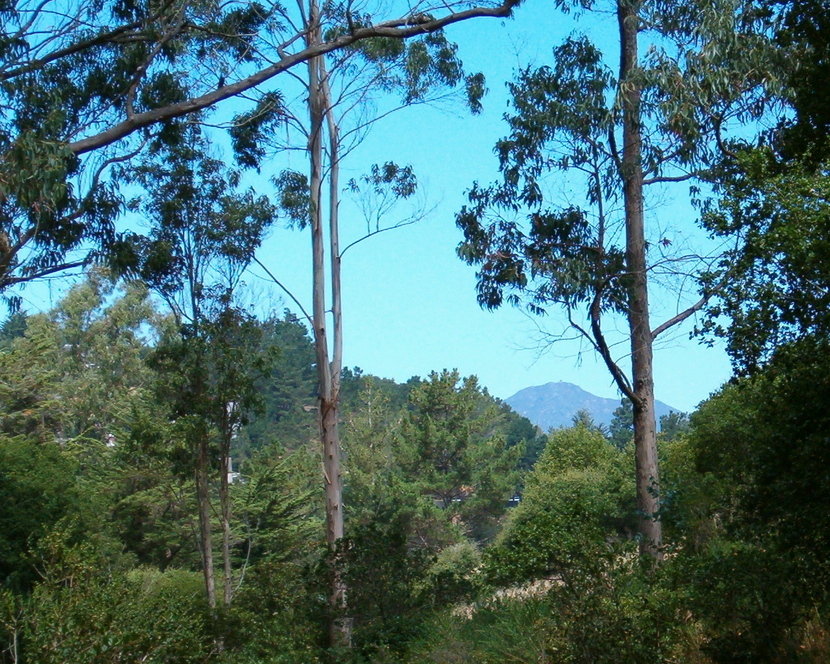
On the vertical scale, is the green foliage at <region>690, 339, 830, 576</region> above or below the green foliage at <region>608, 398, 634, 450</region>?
below

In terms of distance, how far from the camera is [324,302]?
48.9ft

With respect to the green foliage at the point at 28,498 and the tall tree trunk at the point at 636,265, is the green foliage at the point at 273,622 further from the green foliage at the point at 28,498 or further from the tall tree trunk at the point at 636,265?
the green foliage at the point at 28,498

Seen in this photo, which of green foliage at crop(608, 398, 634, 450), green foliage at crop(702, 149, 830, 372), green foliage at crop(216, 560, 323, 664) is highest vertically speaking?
green foliage at crop(608, 398, 634, 450)

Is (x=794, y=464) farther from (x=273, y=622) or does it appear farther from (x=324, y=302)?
(x=324, y=302)

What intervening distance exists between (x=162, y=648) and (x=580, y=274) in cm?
726

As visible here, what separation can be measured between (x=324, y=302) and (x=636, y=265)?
4621 mm

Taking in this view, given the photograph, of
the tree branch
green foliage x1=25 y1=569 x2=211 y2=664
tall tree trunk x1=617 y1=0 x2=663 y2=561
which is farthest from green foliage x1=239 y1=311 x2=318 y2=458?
green foliage x1=25 y1=569 x2=211 y2=664

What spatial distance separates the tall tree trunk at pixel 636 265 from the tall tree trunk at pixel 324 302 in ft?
13.4

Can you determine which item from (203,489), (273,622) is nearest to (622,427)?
(203,489)

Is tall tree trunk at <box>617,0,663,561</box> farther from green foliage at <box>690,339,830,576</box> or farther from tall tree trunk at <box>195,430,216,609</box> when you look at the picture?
tall tree trunk at <box>195,430,216,609</box>

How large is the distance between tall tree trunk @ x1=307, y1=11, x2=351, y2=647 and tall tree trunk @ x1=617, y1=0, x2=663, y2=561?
13.4ft

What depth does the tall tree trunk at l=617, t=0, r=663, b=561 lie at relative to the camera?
12.6 metres

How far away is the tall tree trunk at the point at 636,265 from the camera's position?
41.4ft

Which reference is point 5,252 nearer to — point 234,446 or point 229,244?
point 229,244
